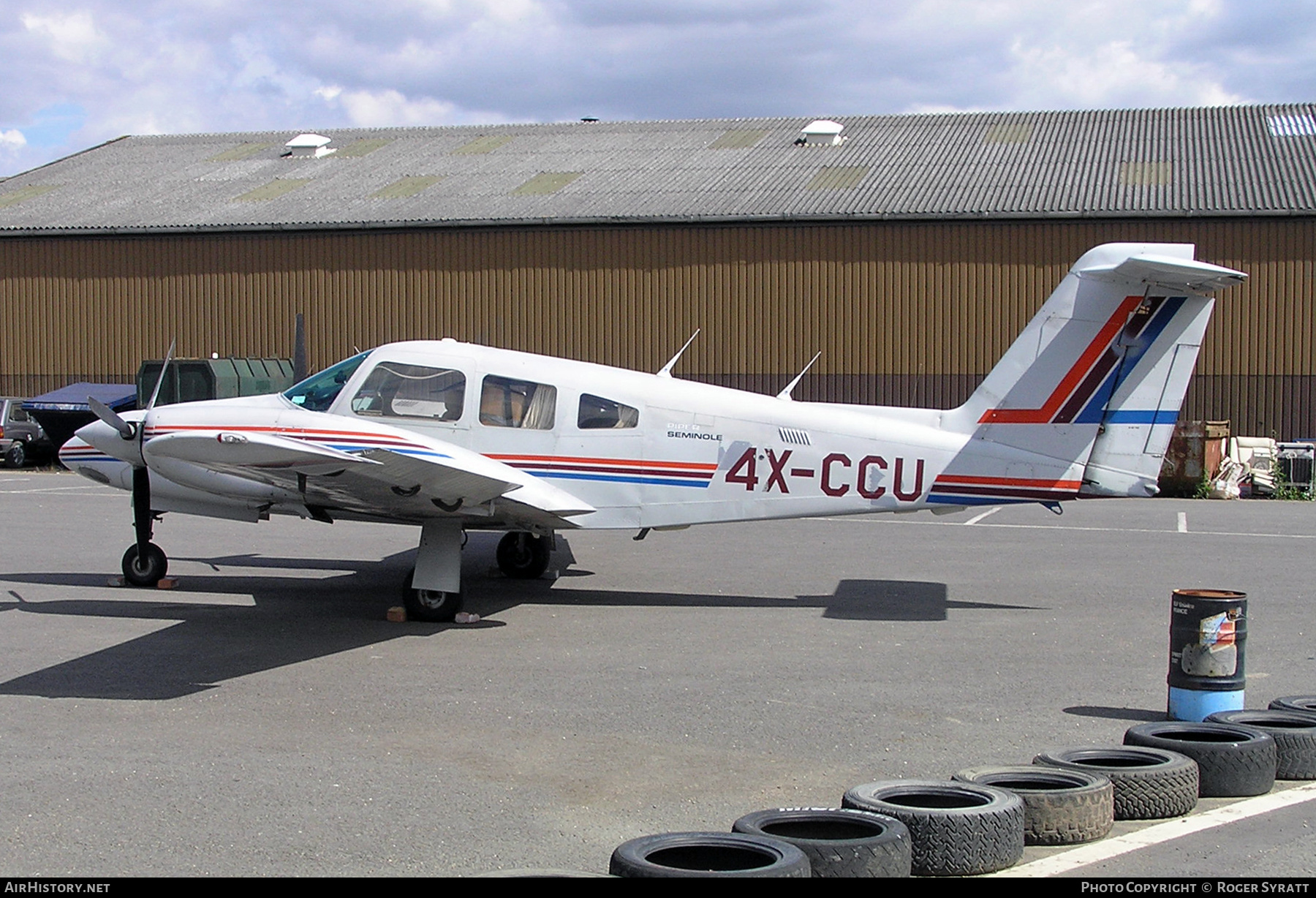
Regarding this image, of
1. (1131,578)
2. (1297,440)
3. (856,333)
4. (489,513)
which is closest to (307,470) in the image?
(489,513)

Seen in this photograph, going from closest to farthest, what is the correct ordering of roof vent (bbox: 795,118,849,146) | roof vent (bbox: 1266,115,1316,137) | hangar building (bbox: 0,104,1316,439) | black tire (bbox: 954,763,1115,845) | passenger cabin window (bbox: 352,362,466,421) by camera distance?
black tire (bbox: 954,763,1115,845) < passenger cabin window (bbox: 352,362,466,421) < hangar building (bbox: 0,104,1316,439) < roof vent (bbox: 1266,115,1316,137) < roof vent (bbox: 795,118,849,146)

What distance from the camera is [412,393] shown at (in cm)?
1166

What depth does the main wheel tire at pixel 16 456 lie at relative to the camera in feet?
99.8

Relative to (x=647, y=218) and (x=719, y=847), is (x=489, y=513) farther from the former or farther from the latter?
(x=647, y=218)

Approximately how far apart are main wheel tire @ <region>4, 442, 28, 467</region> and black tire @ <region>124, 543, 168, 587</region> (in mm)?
20476

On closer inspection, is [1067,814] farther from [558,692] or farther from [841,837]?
[558,692]

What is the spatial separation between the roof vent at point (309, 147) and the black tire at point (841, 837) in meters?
37.8

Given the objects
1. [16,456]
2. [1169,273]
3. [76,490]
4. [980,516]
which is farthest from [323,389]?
[16,456]

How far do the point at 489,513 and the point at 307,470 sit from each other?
181cm

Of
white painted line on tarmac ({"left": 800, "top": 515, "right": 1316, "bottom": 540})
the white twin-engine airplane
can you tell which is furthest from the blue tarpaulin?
the white twin-engine airplane

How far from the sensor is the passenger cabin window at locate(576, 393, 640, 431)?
11758 mm

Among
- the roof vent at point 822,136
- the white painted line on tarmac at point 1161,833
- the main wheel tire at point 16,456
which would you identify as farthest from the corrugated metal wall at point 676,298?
the white painted line on tarmac at point 1161,833

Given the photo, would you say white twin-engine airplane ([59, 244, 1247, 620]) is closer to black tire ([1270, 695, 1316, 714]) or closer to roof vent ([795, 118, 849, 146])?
black tire ([1270, 695, 1316, 714])

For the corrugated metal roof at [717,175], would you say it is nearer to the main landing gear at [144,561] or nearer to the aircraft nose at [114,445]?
the main landing gear at [144,561]
